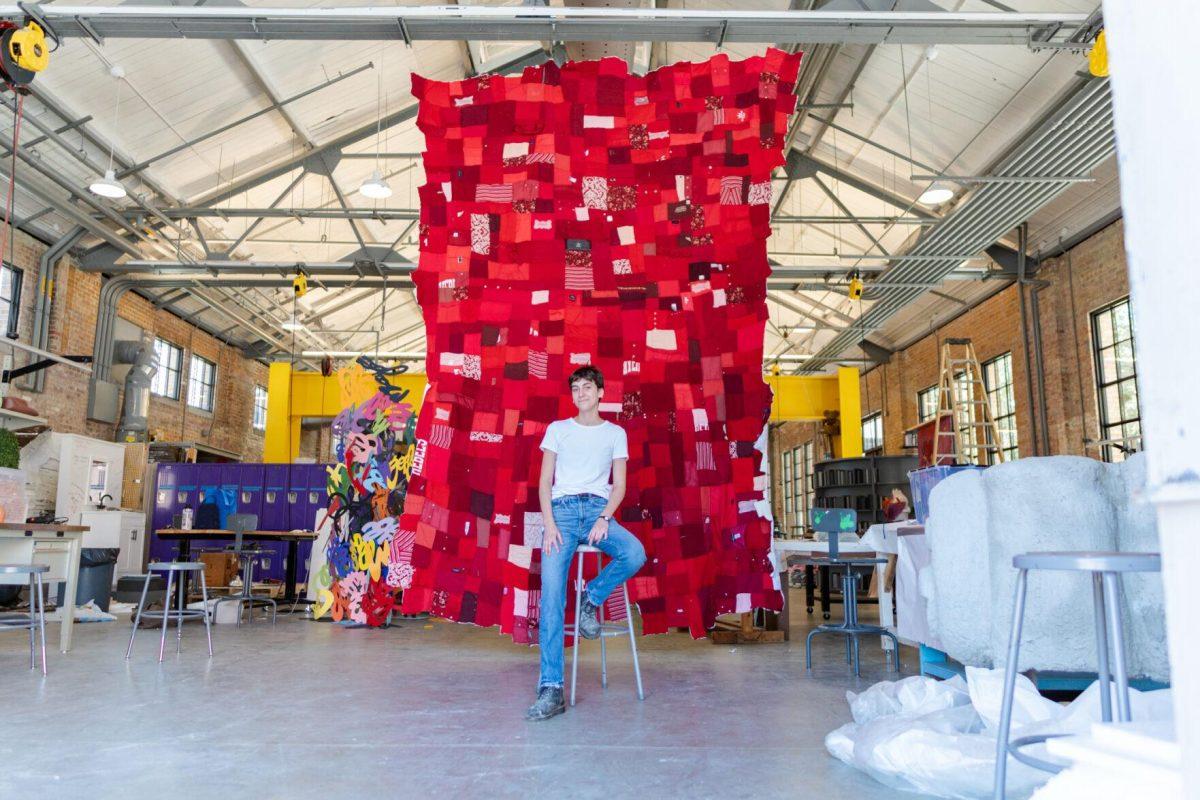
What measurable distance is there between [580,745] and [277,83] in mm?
8782

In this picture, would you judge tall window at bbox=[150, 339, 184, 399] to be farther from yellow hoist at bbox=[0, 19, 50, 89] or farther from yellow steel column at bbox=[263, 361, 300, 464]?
yellow hoist at bbox=[0, 19, 50, 89]

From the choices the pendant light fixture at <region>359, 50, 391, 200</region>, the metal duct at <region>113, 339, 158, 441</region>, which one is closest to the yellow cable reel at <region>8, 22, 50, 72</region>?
the pendant light fixture at <region>359, 50, 391, 200</region>

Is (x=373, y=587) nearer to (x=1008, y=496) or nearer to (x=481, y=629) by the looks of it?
(x=481, y=629)

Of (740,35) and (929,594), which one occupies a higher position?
(740,35)

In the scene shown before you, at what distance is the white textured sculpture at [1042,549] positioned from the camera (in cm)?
289

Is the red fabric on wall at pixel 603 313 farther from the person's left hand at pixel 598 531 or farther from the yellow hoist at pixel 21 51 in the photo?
the yellow hoist at pixel 21 51

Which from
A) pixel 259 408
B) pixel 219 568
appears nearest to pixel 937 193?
pixel 219 568

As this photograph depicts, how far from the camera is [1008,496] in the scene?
121 inches

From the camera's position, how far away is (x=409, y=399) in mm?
13227

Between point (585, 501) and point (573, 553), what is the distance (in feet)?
0.75

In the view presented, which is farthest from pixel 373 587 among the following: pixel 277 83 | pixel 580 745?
pixel 277 83

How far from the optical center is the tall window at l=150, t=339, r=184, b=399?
1416cm

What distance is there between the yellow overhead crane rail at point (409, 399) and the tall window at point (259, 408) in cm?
506

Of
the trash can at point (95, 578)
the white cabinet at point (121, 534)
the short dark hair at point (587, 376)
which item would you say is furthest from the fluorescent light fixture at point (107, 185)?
the short dark hair at point (587, 376)
